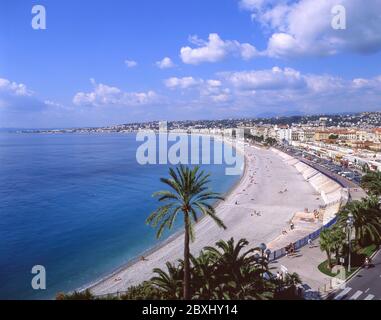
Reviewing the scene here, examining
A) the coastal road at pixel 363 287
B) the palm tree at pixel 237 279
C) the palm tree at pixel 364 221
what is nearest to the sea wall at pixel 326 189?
the palm tree at pixel 364 221

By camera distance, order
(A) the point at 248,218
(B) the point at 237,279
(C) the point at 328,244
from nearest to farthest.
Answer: (B) the point at 237,279, (C) the point at 328,244, (A) the point at 248,218

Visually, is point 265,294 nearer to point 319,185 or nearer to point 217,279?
point 217,279

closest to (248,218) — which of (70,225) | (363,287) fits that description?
(70,225)

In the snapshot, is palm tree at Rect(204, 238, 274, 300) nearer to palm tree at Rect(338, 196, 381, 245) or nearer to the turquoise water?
palm tree at Rect(338, 196, 381, 245)

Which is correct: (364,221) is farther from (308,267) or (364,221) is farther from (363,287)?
(363,287)

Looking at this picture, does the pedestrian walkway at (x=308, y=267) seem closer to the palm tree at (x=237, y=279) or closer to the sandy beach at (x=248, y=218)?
the palm tree at (x=237, y=279)

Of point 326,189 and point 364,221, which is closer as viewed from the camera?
point 364,221
